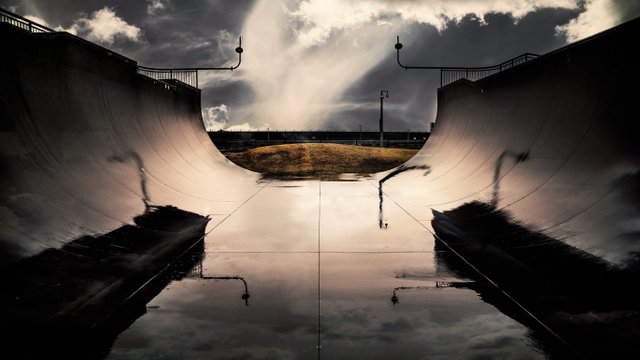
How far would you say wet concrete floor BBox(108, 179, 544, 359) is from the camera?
107 inches

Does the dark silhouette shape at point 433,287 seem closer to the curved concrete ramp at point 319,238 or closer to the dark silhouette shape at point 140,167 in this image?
the curved concrete ramp at point 319,238

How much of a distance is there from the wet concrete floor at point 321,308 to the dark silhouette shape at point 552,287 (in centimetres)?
19

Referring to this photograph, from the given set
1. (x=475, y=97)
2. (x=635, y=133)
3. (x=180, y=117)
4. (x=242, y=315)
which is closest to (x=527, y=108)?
(x=635, y=133)

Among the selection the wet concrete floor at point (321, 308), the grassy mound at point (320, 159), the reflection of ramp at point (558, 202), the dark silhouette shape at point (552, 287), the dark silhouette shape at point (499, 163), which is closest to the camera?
the wet concrete floor at point (321, 308)

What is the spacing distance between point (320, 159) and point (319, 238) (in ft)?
65.2

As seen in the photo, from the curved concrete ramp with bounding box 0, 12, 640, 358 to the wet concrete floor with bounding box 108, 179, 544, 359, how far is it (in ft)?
0.07

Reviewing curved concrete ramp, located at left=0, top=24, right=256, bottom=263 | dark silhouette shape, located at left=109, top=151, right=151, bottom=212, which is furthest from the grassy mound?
dark silhouette shape, located at left=109, top=151, right=151, bottom=212

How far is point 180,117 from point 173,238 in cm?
1042

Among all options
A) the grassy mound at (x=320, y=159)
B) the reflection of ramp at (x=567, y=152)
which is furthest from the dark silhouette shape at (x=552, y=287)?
the grassy mound at (x=320, y=159)

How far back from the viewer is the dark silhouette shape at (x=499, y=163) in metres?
7.72

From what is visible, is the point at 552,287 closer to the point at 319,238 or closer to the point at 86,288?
the point at 319,238

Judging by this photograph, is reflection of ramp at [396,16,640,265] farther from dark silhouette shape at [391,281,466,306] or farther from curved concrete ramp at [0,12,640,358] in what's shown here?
dark silhouette shape at [391,281,466,306]

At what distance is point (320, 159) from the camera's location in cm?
2578

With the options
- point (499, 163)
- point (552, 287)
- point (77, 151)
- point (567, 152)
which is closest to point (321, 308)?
point (552, 287)
